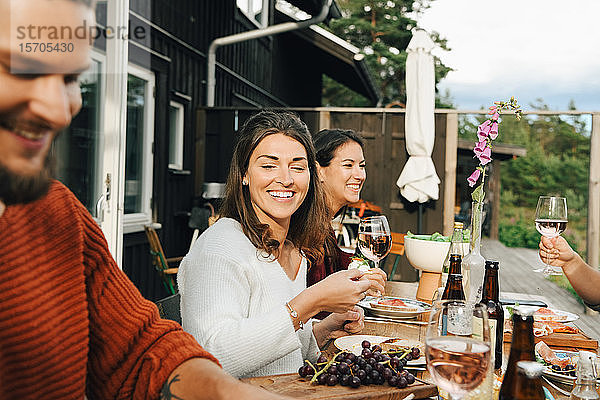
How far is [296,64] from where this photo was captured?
13078mm

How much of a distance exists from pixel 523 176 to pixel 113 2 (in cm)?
2110

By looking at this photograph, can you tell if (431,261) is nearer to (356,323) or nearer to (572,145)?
(356,323)

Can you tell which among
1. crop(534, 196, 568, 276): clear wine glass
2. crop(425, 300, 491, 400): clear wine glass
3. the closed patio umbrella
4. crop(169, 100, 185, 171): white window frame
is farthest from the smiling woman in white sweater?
crop(169, 100, 185, 171): white window frame

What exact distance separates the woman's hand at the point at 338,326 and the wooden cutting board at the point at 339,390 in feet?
2.29

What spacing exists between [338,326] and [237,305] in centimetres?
56

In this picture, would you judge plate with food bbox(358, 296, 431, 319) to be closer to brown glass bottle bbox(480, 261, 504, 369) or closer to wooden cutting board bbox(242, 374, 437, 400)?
brown glass bottle bbox(480, 261, 504, 369)

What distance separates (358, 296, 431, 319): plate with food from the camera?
7.26 feet

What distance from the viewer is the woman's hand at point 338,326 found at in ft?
6.33

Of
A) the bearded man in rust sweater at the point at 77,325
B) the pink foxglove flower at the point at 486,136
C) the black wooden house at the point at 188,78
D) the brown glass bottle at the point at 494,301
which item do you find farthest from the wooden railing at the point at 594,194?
the bearded man in rust sweater at the point at 77,325

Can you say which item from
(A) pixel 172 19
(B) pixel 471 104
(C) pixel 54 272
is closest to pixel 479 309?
(C) pixel 54 272

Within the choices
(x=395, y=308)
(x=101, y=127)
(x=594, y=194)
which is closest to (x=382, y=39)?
(x=594, y=194)

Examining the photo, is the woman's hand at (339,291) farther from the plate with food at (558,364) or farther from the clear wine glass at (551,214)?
the clear wine glass at (551,214)

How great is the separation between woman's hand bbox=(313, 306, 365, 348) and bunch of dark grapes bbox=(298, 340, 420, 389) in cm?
65

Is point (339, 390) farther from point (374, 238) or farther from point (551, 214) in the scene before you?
point (551, 214)
